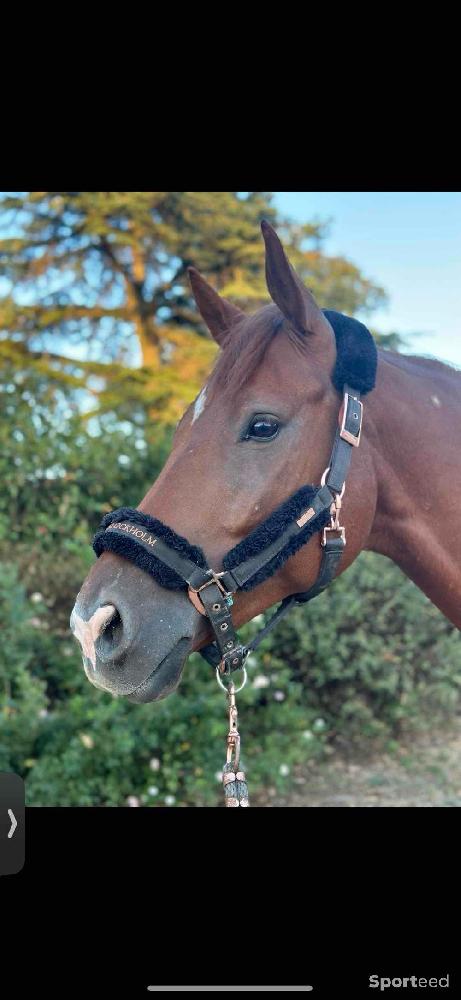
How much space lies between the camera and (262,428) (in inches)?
76.3

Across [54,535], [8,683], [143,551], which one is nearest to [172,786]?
[8,683]

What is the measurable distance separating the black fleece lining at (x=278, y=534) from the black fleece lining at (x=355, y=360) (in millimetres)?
315

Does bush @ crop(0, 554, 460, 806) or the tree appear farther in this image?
the tree

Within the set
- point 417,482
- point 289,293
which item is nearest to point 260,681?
point 417,482

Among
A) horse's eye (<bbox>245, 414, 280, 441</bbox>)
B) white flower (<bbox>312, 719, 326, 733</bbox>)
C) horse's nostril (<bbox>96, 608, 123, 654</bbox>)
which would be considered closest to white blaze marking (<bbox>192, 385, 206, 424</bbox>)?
horse's eye (<bbox>245, 414, 280, 441</bbox>)

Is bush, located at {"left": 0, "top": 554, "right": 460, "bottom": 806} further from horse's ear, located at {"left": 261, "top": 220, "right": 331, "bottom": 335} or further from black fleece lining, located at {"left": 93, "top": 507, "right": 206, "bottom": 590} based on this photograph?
horse's ear, located at {"left": 261, "top": 220, "right": 331, "bottom": 335}

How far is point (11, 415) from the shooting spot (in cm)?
491

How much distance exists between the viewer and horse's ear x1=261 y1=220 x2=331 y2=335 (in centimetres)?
190

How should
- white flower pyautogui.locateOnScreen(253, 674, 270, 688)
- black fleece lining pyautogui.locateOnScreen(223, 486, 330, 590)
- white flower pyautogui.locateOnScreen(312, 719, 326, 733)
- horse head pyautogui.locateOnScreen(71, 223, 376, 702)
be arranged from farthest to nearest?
1. white flower pyautogui.locateOnScreen(312, 719, 326, 733)
2. white flower pyautogui.locateOnScreen(253, 674, 270, 688)
3. black fleece lining pyautogui.locateOnScreen(223, 486, 330, 590)
4. horse head pyautogui.locateOnScreen(71, 223, 376, 702)

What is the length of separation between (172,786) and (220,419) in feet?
8.63

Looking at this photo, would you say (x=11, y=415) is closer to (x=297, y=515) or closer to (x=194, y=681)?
(x=194, y=681)

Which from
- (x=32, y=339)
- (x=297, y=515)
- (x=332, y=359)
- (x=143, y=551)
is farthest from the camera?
(x=32, y=339)
